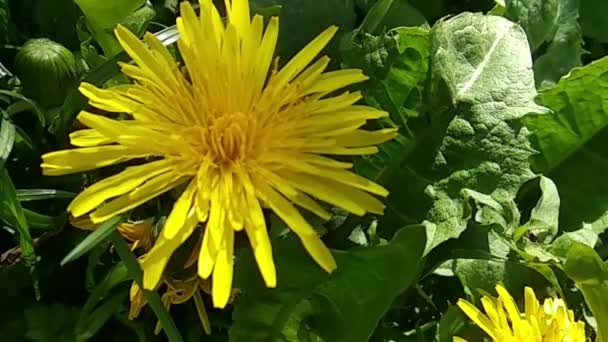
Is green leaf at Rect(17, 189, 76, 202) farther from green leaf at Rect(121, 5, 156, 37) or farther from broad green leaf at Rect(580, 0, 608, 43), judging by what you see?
broad green leaf at Rect(580, 0, 608, 43)

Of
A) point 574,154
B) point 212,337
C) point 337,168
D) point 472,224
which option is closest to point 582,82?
point 574,154

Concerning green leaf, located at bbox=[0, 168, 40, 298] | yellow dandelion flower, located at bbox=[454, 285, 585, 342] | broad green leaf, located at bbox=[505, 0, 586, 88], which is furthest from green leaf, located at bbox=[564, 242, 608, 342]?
green leaf, located at bbox=[0, 168, 40, 298]

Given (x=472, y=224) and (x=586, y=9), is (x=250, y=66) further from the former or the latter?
(x=586, y=9)

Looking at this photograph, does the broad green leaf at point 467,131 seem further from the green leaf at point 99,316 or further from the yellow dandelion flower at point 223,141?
the green leaf at point 99,316

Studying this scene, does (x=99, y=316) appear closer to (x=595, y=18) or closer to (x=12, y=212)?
(x=12, y=212)

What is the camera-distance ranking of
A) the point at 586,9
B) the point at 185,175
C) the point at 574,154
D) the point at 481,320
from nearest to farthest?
the point at 185,175, the point at 481,320, the point at 574,154, the point at 586,9

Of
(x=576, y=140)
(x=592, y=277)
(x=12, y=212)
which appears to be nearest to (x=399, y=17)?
(x=576, y=140)
